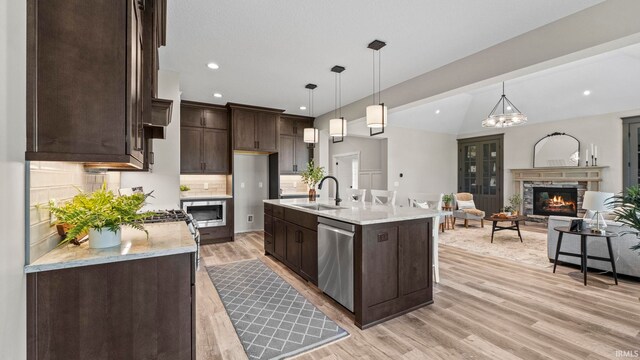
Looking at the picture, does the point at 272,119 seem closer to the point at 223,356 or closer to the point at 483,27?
the point at 483,27

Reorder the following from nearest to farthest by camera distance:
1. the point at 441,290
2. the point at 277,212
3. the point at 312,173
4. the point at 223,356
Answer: the point at 223,356, the point at 441,290, the point at 277,212, the point at 312,173

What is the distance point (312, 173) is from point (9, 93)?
3.73 meters

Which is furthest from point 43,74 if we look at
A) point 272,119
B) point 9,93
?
point 272,119

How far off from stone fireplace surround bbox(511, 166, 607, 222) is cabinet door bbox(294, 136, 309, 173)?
18.4 feet

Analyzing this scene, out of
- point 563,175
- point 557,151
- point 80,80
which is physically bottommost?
point 563,175

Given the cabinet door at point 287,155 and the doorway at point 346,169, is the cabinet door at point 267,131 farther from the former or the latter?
the doorway at point 346,169

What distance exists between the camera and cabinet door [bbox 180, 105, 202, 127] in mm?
5516

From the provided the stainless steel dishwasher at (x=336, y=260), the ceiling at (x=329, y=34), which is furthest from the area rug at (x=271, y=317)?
the ceiling at (x=329, y=34)

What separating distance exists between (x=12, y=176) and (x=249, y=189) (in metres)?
5.48

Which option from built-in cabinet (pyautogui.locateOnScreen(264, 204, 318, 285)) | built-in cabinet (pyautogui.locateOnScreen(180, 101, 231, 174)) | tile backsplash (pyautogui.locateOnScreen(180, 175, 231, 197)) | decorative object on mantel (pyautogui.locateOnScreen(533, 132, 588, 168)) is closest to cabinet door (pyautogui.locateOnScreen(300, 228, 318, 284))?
built-in cabinet (pyautogui.locateOnScreen(264, 204, 318, 285))

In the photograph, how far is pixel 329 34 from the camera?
295 centimetres

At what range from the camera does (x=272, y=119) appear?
611cm

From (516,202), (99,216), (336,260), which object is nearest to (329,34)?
(336,260)

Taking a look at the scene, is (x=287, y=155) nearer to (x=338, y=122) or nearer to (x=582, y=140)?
(x=338, y=122)
